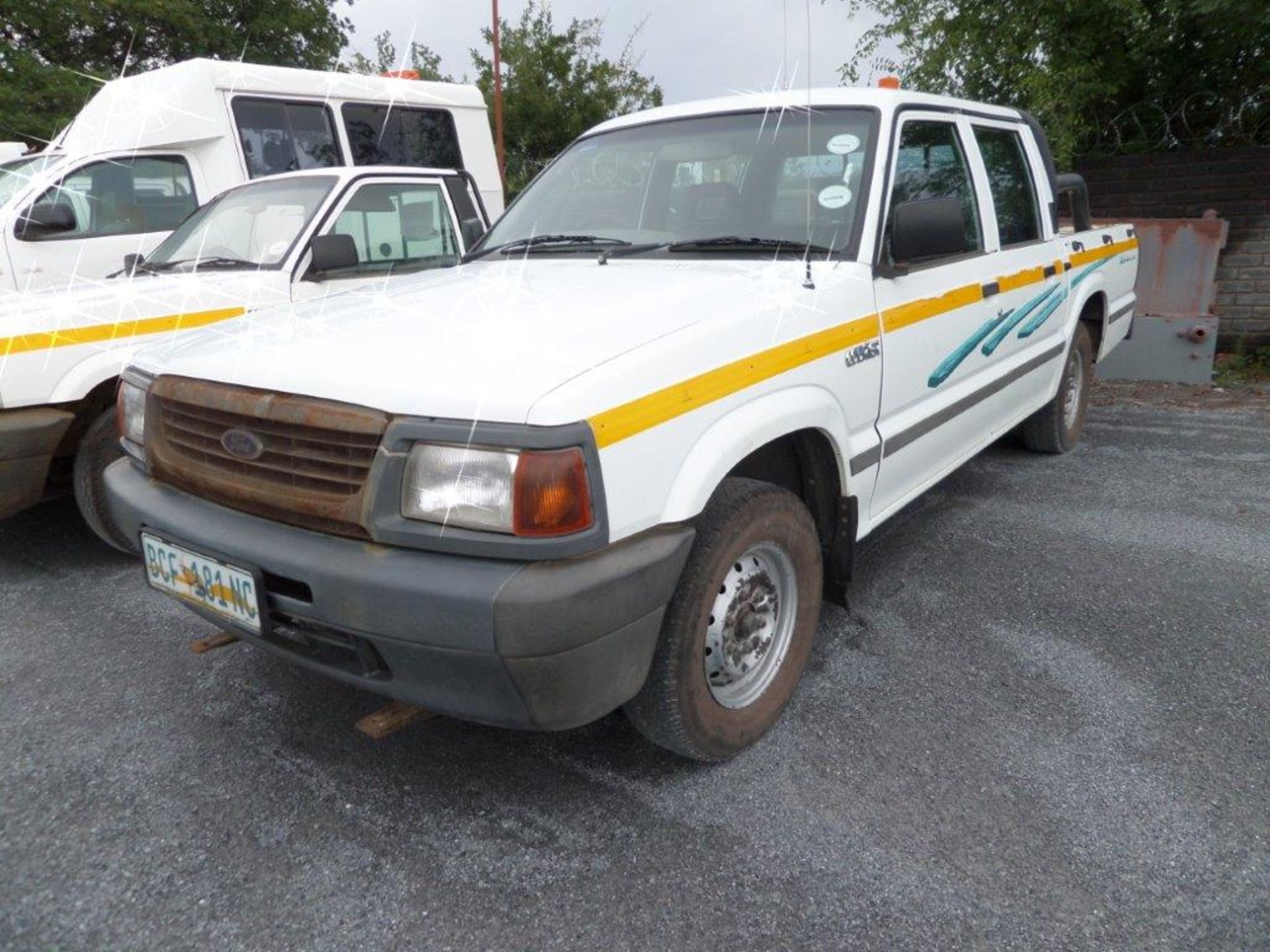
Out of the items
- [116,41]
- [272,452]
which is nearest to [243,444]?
[272,452]

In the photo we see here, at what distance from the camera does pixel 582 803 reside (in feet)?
7.53

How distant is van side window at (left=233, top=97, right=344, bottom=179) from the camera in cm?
671

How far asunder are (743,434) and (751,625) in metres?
0.58

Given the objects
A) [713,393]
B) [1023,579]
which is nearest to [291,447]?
[713,393]

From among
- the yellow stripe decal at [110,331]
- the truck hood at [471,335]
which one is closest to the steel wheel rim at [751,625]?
the truck hood at [471,335]

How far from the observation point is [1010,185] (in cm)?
397

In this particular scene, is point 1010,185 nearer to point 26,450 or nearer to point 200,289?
point 200,289

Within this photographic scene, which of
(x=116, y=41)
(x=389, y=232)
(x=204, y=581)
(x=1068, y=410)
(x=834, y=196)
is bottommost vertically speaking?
(x=1068, y=410)

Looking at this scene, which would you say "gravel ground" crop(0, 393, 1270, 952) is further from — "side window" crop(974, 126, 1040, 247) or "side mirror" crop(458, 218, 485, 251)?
"side mirror" crop(458, 218, 485, 251)

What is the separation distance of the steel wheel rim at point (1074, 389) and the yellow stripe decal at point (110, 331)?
426 cm

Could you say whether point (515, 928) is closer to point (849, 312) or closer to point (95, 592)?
point (849, 312)

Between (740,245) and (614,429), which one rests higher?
(740,245)

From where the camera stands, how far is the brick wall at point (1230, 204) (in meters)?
7.64

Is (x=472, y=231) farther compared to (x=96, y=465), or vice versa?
(x=472, y=231)
